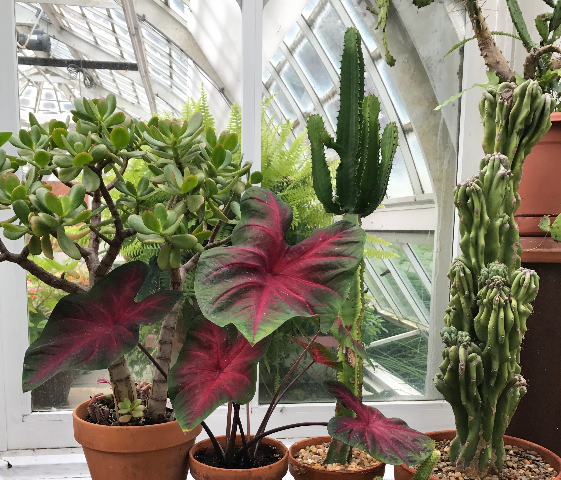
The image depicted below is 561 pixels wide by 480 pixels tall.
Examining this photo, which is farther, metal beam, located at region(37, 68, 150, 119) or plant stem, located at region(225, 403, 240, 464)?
metal beam, located at region(37, 68, 150, 119)

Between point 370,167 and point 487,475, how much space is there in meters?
0.78

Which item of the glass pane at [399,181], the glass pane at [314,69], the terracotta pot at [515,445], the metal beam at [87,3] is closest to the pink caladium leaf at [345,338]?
the terracotta pot at [515,445]

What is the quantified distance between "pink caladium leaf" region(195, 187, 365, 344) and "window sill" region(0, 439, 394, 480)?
2.67 feet

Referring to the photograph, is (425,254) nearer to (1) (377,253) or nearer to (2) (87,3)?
(1) (377,253)

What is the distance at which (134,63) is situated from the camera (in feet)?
5.41

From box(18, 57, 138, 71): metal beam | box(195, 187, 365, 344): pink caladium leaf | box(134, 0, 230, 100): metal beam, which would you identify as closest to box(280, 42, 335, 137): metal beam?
box(134, 0, 230, 100): metal beam

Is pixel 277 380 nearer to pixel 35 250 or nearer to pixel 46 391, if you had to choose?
pixel 46 391

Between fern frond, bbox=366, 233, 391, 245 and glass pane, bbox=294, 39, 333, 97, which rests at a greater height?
glass pane, bbox=294, 39, 333, 97

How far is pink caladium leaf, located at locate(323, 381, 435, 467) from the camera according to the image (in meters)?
0.95

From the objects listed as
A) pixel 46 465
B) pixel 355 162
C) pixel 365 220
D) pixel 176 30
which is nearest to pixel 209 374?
pixel 355 162

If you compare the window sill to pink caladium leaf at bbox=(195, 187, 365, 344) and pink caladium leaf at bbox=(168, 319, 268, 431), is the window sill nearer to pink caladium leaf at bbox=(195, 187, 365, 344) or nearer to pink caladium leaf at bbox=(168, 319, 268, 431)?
pink caladium leaf at bbox=(168, 319, 268, 431)

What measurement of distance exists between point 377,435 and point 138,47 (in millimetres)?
1358

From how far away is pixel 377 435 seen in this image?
100 cm

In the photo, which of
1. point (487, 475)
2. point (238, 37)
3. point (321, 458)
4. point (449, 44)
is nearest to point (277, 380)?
point (321, 458)
